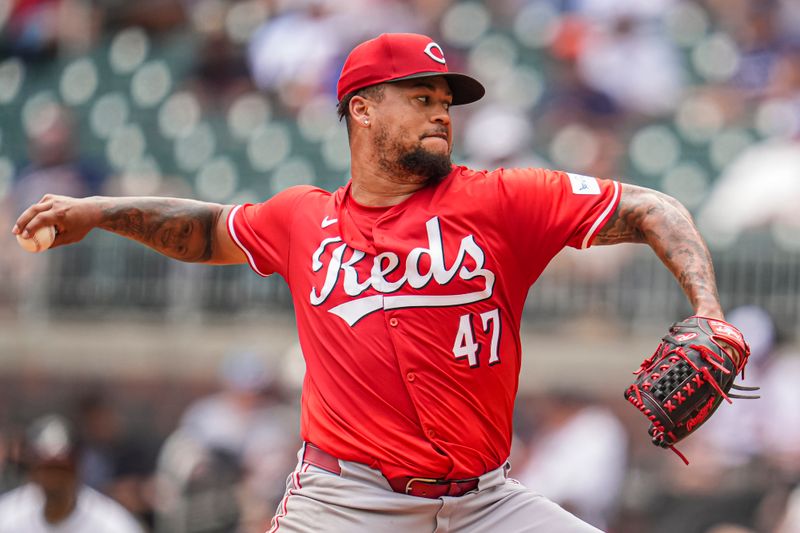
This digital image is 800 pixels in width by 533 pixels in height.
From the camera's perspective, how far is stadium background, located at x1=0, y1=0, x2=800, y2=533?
8109 mm

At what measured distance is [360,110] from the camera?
12.5 ft

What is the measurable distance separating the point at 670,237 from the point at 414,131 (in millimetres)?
844

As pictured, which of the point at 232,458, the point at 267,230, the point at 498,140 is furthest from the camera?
the point at 498,140

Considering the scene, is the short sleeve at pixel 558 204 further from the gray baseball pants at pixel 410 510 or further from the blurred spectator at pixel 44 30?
the blurred spectator at pixel 44 30

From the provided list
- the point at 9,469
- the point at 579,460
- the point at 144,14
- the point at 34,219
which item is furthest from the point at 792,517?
the point at 144,14

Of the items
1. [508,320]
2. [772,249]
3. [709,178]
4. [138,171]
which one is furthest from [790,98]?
[508,320]

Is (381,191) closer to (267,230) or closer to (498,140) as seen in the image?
(267,230)

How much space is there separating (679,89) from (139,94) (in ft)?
16.8

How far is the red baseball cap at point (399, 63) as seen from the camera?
3.68 meters

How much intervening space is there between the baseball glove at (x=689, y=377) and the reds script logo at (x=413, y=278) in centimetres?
59

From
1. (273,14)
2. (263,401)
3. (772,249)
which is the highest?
(273,14)

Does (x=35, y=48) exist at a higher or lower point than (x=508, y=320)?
higher

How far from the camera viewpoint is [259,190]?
416 inches

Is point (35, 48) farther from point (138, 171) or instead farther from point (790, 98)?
point (790, 98)
